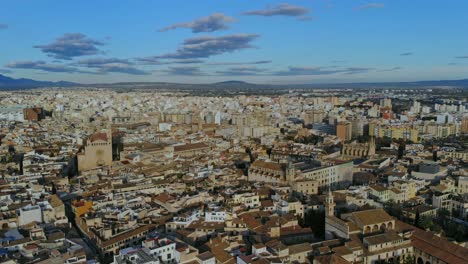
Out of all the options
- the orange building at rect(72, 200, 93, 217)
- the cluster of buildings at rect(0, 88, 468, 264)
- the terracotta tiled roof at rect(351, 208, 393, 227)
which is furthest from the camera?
the orange building at rect(72, 200, 93, 217)

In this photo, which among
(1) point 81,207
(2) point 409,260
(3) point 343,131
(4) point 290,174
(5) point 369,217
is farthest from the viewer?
(3) point 343,131

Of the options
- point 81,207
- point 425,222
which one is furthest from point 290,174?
point 81,207

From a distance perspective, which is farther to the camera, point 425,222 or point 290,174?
point 290,174

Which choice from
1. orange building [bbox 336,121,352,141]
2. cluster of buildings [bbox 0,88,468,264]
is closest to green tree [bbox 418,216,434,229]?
cluster of buildings [bbox 0,88,468,264]

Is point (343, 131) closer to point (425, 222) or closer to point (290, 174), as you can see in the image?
point (290, 174)

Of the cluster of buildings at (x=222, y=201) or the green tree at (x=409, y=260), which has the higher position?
the cluster of buildings at (x=222, y=201)

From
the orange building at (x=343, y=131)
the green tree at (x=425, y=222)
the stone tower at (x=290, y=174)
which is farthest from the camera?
the orange building at (x=343, y=131)

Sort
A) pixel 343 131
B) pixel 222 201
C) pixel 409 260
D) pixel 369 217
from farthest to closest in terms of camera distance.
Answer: pixel 343 131 < pixel 222 201 < pixel 369 217 < pixel 409 260

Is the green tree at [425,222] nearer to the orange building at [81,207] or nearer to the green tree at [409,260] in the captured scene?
the green tree at [409,260]

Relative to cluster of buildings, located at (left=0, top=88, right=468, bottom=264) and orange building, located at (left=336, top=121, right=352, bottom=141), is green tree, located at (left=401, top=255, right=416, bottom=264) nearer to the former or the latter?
cluster of buildings, located at (left=0, top=88, right=468, bottom=264)

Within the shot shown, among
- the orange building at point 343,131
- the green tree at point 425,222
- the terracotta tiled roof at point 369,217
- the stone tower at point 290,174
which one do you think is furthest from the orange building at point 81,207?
the orange building at point 343,131

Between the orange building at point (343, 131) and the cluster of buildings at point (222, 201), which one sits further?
the orange building at point (343, 131)

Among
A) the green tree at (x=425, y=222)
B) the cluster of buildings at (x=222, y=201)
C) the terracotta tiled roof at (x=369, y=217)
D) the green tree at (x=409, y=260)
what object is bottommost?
the green tree at (x=409, y=260)
